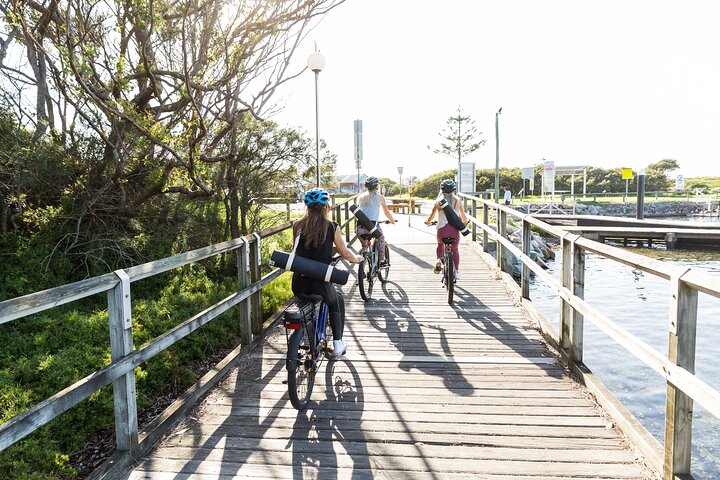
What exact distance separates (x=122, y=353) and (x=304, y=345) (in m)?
1.46

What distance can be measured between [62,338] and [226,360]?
2.46 metres

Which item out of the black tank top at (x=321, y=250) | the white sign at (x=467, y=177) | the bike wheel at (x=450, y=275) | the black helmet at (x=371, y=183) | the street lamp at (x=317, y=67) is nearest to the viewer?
the black tank top at (x=321, y=250)

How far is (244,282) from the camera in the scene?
537cm

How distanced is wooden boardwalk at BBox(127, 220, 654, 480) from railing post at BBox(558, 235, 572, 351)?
227 millimetres

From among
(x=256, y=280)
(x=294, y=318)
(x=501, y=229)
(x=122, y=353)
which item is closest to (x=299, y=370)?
(x=294, y=318)

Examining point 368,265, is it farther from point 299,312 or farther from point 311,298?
point 299,312

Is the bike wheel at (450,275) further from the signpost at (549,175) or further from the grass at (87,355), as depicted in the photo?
the signpost at (549,175)

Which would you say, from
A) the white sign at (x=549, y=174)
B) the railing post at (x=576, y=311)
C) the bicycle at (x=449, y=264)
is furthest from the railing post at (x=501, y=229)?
the white sign at (x=549, y=174)

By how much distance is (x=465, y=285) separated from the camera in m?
9.12

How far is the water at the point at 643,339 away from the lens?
6.62 metres

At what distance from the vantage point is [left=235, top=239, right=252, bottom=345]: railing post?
5.31m

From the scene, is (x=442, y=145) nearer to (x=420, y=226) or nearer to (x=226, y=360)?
(x=420, y=226)

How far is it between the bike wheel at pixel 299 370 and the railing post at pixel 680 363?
7.65 feet

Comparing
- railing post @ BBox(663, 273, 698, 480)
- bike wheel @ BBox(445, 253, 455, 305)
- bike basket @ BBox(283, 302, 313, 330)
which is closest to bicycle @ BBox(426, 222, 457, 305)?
bike wheel @ BBox(445, 253, 455, 305)
